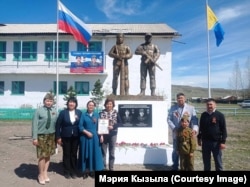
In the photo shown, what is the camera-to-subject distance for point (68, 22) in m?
9.38

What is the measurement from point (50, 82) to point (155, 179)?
22393mm

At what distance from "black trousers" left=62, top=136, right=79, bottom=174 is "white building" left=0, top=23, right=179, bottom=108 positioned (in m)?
18.8

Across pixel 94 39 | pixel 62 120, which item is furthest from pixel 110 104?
pixel 94 39

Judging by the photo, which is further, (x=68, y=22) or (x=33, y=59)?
(x=33, y=59)

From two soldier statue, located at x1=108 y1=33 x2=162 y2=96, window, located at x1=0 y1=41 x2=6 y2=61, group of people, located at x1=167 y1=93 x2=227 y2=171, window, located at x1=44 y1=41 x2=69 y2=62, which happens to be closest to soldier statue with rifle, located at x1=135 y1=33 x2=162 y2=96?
two soldier statue, located at x1=108 y1=33 x2=162 y2=96

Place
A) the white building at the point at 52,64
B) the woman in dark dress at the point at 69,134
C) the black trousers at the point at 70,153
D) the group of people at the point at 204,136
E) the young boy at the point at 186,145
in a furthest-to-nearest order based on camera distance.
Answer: the white building at the point at 52,64 < the black trousers at the point at 70,153 < the woman in dark dress at the point at 69,134 < the young boy at the point at 186,145 < the group of people at the point at 204,136

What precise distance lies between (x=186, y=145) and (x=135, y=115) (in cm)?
251

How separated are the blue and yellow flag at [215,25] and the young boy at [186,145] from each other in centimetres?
572

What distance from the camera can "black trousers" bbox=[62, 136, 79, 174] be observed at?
243 inches

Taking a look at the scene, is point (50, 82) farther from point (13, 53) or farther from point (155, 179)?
point (155, 179)

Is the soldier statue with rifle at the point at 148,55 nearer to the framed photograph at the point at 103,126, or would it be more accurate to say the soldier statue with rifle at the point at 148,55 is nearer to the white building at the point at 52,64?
the framed photograph at the point at 103,126

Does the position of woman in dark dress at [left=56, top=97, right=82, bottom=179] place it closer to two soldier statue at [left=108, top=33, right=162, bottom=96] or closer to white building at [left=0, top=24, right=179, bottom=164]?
two soldier statue at [left=108, top=33, right=162, bottom=96]

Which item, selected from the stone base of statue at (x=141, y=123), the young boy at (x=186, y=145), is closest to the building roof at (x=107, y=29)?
the stone base of statue at (x=141, y=123)

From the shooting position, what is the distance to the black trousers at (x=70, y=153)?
6.18 m
